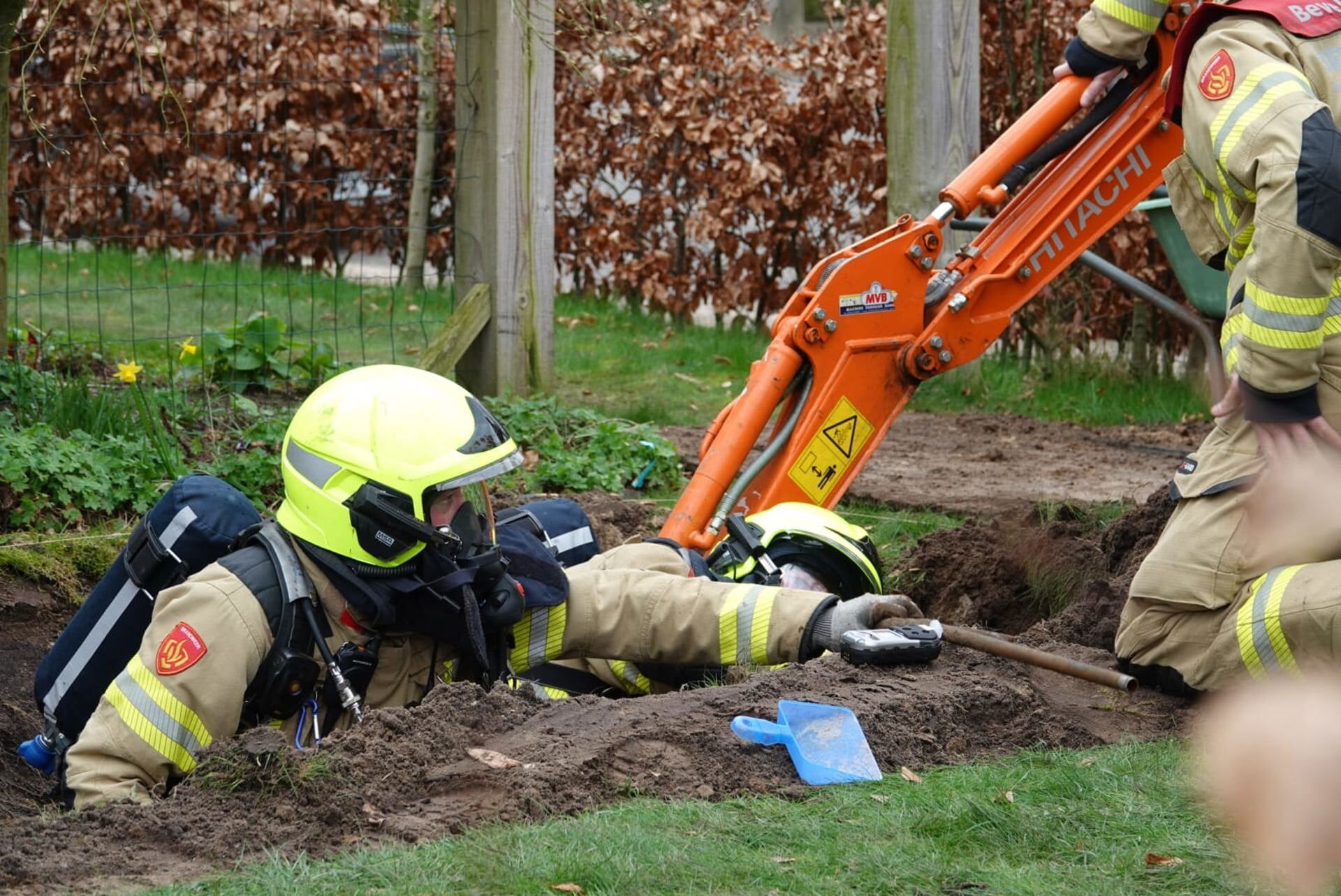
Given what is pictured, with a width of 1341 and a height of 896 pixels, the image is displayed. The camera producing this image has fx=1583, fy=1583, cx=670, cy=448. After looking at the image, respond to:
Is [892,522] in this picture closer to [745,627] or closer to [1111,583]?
[1111,583]

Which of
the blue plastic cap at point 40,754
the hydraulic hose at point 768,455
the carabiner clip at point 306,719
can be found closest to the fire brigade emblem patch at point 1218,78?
the hydraulic hose at point 768,455

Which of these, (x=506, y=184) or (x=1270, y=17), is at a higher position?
(x=1270, y=17)

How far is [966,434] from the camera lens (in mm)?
9117

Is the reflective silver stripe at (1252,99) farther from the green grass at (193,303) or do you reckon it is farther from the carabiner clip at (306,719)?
the green grass at (193,303)

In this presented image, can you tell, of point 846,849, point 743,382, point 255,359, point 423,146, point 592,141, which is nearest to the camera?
point 846,849

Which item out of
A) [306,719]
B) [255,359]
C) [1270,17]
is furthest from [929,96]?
[306,719]

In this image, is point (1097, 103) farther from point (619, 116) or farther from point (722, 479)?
point (619, 116)

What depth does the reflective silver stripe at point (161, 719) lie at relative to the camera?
12.7 ft

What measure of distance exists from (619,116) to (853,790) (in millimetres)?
9259

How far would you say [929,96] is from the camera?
9.09 metres

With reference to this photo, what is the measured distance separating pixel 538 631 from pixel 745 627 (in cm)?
58

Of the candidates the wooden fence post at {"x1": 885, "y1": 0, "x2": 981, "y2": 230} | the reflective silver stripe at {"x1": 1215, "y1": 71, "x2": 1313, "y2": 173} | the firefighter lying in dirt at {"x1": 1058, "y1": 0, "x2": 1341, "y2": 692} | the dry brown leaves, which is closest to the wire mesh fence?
the dry brown leaves

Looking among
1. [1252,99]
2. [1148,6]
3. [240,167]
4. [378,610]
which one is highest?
[1148,6]

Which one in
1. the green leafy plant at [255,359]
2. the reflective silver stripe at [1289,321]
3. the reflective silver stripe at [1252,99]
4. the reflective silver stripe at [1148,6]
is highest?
the reflective silver stripe at [1148,6]
